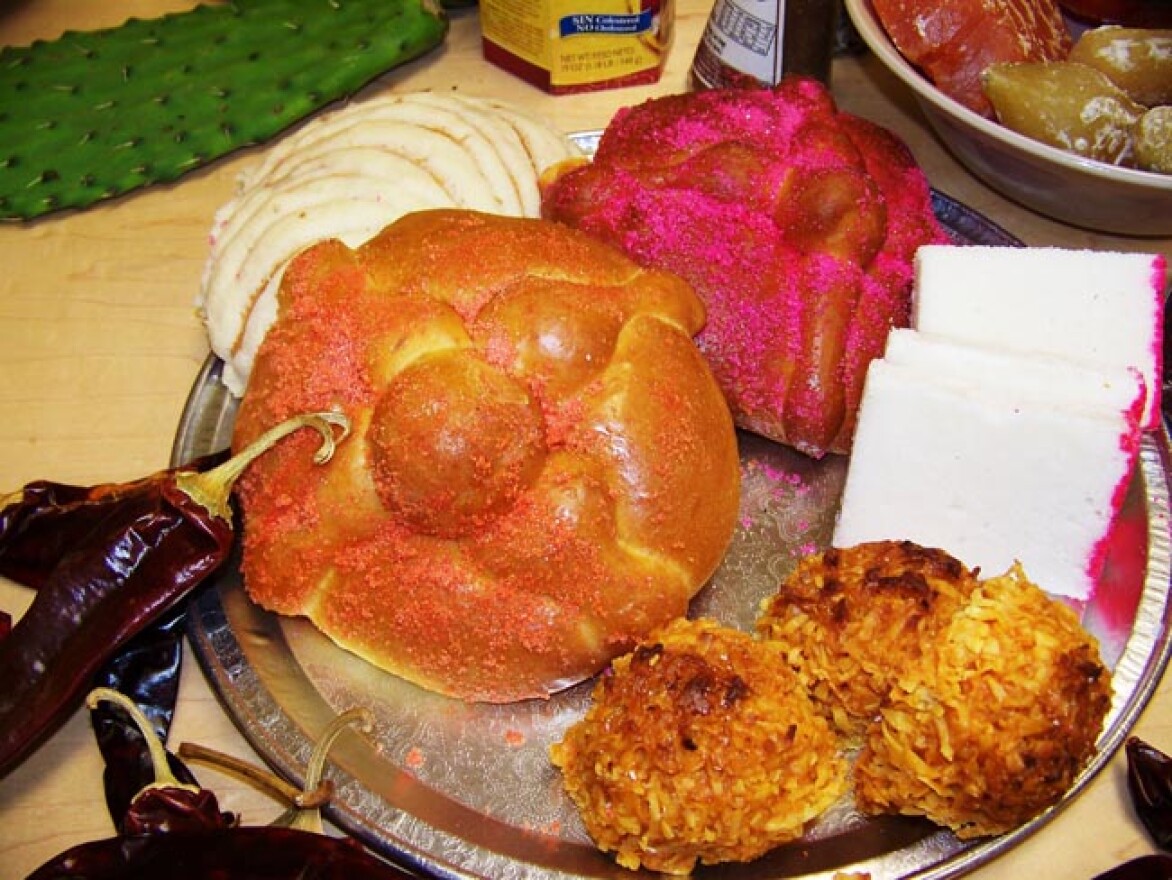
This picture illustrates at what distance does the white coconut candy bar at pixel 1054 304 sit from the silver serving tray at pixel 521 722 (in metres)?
0.25

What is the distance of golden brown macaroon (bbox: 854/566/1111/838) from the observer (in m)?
1.22

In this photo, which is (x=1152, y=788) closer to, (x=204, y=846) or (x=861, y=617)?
(x=861, y=617)

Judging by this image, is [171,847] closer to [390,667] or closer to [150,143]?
[390,667]

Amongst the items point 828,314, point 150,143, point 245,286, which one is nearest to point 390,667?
point 245,286

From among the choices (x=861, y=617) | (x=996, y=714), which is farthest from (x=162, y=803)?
(x=996, y=714)

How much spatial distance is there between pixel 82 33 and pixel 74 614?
161cm

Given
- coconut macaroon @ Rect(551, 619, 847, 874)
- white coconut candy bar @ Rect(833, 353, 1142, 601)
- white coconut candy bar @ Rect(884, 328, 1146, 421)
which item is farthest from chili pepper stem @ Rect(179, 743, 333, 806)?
white coconut candy bar @ Rect(884, 328, 1146, 421)

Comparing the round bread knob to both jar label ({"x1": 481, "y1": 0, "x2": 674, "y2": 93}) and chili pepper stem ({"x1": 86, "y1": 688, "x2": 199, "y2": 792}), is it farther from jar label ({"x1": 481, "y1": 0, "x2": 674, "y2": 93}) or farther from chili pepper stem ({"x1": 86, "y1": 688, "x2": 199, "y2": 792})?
jar label ({"x1": 481, "y1": 0, "x2": 674, "y2": 93})

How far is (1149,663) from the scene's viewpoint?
148 cm

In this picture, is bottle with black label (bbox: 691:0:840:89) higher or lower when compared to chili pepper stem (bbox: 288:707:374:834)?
higher

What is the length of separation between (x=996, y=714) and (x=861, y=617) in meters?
0.18

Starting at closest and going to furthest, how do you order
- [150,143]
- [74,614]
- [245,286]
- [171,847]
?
[171,847]
[74,614]
[245,286]
[150,143]

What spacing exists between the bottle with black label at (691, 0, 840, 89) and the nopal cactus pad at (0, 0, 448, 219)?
2.23 ft

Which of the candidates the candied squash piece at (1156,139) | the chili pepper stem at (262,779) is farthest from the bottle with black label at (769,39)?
the chili pepper stem at (262,779)
